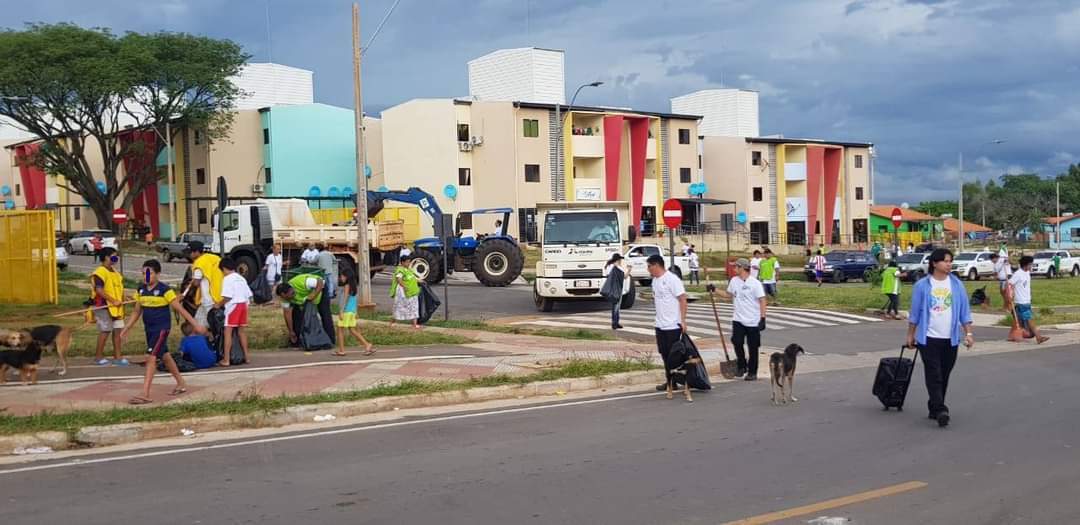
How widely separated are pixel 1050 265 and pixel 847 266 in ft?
35.4

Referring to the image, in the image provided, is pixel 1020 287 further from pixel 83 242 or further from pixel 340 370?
pixel 83 242

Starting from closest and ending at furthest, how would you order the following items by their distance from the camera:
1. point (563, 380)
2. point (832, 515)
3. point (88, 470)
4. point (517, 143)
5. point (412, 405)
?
point (832, 515) < point (88, 470) < point (412, 405) < point (563, 380) < point (517, 143)

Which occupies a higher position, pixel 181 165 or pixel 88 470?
pixel 181 165

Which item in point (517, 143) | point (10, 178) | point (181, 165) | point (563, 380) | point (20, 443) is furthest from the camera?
point (10, 178)

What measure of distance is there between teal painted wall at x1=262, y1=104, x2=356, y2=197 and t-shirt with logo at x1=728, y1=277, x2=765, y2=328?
1919 inches

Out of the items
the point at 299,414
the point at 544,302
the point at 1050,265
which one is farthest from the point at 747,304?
the point at 1050,265

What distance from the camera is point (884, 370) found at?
10.7m

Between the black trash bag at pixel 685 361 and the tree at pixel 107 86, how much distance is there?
47298mm

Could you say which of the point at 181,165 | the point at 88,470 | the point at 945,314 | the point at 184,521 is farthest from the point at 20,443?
the point at 181,165

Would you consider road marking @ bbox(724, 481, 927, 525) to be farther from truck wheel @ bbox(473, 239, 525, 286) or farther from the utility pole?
truck wheel @ bbox(473, 239, 525, 286)

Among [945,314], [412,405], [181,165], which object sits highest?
[181,165]

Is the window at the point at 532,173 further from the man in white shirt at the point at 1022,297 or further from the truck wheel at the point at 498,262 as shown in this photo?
the man in white shirt at the point at 1022,297

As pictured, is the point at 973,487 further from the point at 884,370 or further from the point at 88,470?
the point at 88,470

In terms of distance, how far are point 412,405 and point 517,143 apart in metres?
45.3
